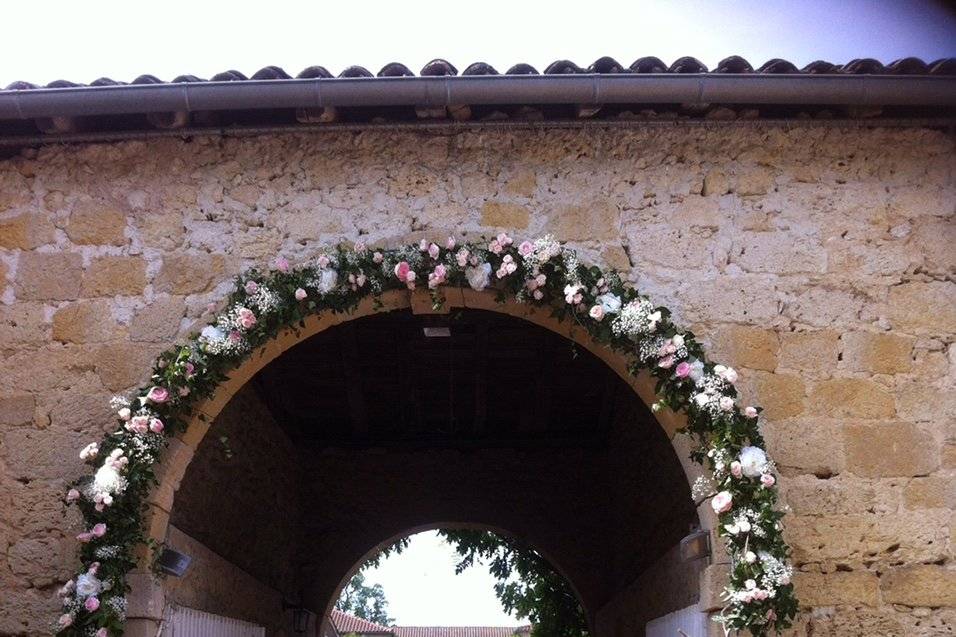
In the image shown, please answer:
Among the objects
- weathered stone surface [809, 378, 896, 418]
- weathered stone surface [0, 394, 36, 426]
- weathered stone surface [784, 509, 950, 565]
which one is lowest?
weathered stone surface [784, 509, 950, 565]

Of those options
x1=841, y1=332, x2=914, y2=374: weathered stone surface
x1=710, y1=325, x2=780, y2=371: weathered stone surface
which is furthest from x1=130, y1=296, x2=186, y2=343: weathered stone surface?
x1=841, y1=332, x2=914, y2=374: weathered stone surface

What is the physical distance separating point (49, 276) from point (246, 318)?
43.4 inches

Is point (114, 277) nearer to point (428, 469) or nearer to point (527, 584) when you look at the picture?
point (428, 469)

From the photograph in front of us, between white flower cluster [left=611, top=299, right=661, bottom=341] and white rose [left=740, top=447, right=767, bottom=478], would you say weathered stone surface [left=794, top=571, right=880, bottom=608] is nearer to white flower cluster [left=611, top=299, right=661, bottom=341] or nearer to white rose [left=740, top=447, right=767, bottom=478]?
white rose [left=740, top=447, right=767, bottom=478]

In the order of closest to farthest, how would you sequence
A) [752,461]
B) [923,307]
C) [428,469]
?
[752,461], [923,307], [428,469]

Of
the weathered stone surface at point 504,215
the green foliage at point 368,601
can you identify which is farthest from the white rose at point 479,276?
the green foliage at point 368,601

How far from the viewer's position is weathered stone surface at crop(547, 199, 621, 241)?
171 inches

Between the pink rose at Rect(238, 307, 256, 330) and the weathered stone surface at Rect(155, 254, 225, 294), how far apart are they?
349mm

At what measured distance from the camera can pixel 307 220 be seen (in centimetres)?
443

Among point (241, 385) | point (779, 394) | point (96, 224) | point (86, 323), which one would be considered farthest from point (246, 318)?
point (779, 394)

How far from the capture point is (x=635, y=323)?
158 inches

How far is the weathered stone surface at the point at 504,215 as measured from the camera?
4371 millimetres

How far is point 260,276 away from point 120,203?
0.85m

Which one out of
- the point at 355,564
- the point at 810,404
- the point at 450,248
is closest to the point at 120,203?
the point at 450,248
